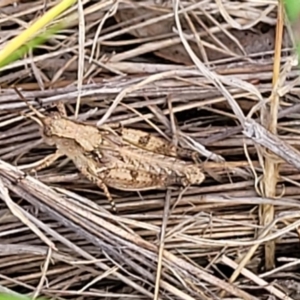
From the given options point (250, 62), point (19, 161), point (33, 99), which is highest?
point (250, 62)

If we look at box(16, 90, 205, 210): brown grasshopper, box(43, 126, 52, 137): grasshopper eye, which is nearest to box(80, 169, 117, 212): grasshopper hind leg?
box(16, 90, 205, 210): brown grasshopper

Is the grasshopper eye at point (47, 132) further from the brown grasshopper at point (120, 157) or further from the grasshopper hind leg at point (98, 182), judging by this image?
the grasshopper hind leg at point (98, 182)

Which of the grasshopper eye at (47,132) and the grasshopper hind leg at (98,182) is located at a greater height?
the grasshopper eye at (47,132)

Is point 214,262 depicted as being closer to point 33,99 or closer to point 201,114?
point 201,114

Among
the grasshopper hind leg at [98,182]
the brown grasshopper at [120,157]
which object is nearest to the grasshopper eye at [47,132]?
the brown grasshopper at [120,157]

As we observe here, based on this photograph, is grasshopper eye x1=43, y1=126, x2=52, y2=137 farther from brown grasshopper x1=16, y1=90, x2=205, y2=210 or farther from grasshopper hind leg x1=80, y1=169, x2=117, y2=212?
grasshopper hind leg x1=80, y1=169, x2=117, y2=212

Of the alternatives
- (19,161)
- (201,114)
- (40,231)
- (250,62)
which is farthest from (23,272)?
(250,62)
